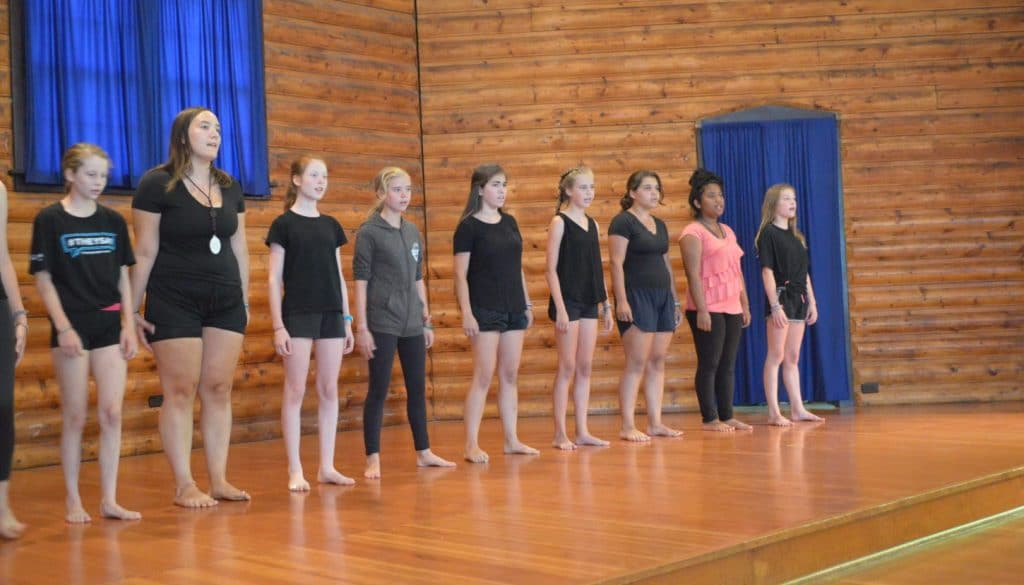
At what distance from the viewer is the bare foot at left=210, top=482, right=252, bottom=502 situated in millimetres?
4520

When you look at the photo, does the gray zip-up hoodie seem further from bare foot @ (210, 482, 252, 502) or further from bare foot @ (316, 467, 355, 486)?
bare foot @ (210, 482, 252, 502)

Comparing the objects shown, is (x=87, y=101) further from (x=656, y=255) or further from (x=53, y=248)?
(x=656, y=255)

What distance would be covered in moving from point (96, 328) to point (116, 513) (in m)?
0.72

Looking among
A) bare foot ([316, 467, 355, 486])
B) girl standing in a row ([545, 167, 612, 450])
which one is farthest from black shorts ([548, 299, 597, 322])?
bare foot ([316, 467, 355, 486])

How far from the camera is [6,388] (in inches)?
149

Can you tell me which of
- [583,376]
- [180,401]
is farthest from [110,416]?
[583,376]

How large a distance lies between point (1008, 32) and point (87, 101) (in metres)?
6.75

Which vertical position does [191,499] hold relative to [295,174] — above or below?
below

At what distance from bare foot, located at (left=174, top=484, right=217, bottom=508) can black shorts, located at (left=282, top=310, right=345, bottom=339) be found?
→ 80 centimetres

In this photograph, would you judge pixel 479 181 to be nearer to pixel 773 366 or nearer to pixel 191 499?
pixel 191 499

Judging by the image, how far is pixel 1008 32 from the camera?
8.45m

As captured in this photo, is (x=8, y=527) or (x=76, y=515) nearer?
(x=8, y=527)

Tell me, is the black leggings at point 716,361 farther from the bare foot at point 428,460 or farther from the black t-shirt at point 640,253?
the bare foot at point 428,460

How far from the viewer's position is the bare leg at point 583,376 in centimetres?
604
